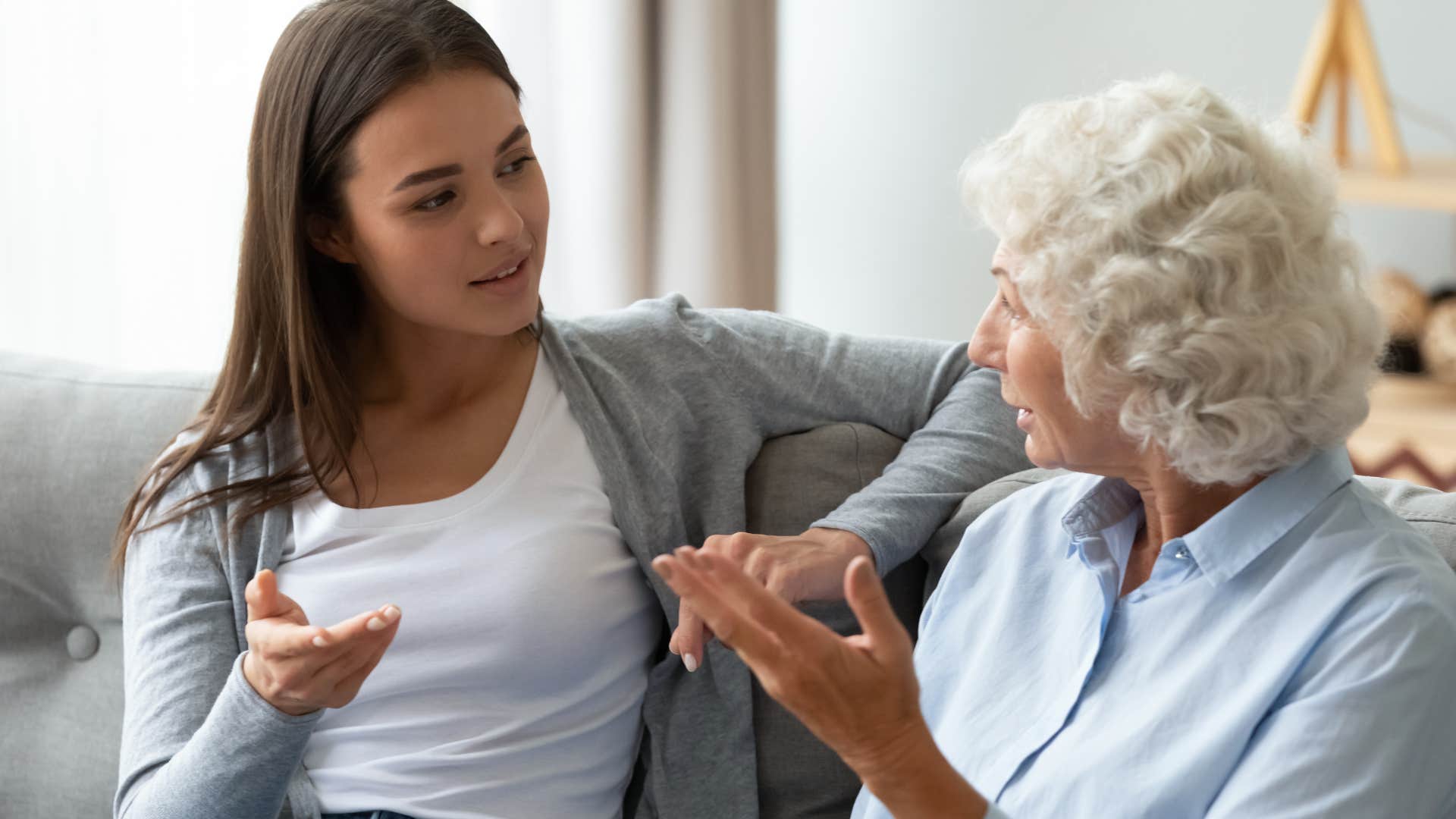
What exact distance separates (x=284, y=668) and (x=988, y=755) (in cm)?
60

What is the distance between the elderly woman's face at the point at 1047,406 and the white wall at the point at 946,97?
7.11 feet

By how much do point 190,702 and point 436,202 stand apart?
1.84 feet

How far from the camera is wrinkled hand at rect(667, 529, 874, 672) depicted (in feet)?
4.46

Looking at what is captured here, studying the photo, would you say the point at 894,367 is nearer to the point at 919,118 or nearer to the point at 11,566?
the point at 11,566

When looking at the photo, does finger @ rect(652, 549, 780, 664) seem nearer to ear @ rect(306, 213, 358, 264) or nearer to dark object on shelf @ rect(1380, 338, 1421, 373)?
ear @ rect(306, 213, 358, 264)

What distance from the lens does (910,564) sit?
159 cm

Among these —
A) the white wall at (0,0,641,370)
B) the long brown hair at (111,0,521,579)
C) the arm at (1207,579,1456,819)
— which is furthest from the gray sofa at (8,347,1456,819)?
the arm at (1207,579,1456,819)

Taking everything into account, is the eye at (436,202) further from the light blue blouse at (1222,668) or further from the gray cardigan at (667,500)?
the light blue blouse at (1222,668)

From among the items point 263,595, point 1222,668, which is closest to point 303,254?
point 263,595

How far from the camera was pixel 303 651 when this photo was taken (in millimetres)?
1167

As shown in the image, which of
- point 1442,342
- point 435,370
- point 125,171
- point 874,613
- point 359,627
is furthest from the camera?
point 1442,342

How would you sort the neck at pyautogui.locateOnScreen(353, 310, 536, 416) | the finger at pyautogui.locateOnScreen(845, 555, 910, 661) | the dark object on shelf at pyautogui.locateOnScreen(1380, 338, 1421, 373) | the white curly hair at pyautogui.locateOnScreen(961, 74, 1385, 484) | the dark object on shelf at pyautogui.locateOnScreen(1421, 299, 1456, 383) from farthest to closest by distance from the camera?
1. the dark object on shelf at pyautogui.locateOnScreen(1380, 338, 1421, 373)
2. the dark object on shelf at pyautogui.locateOnScreen(1421, 299, 1456, 383)
3. the neck at pyautogui.locateOnScreen(353, 310, 536, 416)
4. the white curly hair at pyautogui.locateOnScreen(961, 74, 1385, 484)
5. the finger at pyautogui.locateOnScreen(845, 555, 910, 661)

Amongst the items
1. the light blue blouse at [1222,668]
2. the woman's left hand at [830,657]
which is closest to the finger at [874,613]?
the woman's left hand at [830,657]

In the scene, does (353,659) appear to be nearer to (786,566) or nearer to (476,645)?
(476,645)
